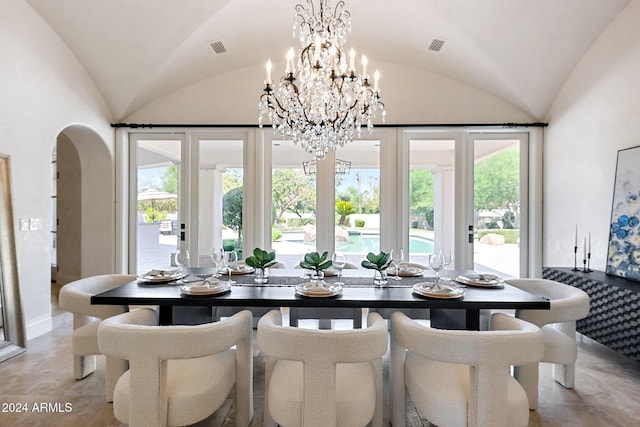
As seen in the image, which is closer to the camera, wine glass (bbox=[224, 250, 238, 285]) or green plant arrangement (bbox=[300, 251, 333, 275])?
green plant arrangement (bbox=[300, 251, 333, 275])

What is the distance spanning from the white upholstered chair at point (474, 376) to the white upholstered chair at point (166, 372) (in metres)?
0.89

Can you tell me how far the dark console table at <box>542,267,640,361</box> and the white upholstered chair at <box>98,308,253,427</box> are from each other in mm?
2859

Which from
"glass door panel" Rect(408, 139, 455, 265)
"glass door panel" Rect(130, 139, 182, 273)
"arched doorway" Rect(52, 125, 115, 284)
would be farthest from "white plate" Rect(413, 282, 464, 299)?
"arched doorway" Rect(52, 125, 115, 284)

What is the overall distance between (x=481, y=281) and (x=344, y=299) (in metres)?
1.08

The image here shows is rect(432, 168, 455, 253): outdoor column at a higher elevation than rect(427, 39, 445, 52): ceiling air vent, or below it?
below

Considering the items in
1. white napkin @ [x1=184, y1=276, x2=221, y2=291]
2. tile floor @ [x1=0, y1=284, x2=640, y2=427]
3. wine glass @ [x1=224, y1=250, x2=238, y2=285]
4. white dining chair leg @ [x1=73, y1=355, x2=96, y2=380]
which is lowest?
tile floor @ [x1=0, y1=284, x2=640, y2=427]

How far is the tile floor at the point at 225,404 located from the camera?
1977 mm

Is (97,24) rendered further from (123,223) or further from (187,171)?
(123,223)

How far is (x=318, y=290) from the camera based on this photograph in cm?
200

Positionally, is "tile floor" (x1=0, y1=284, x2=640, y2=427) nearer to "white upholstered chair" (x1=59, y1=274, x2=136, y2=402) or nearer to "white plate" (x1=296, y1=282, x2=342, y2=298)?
"white upholstered chair" (x1=59, y1=274, x2=136, y2=402)

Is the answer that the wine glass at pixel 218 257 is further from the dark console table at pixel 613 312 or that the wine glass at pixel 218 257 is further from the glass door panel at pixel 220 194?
the dark console table at pixel 613 312

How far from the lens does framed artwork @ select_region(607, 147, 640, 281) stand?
2.83 m

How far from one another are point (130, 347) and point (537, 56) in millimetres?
4561

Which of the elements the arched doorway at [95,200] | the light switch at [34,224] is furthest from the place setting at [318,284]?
the arched doorway at [95,200]
